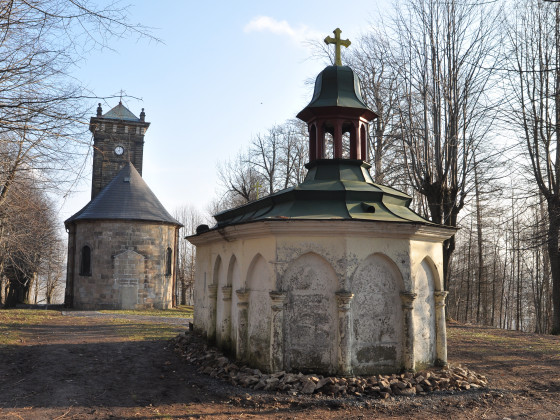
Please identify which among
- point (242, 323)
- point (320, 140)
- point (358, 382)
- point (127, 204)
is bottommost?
point (358, 382)

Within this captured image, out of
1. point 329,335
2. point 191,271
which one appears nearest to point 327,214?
point 329,335

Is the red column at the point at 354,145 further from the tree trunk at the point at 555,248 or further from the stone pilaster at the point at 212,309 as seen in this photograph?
the tree trunk at the point at 555,248

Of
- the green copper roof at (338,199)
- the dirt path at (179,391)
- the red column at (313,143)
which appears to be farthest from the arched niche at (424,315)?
the red column at (313,143)

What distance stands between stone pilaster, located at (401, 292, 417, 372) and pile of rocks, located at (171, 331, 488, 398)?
0.22 metres

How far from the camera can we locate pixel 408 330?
28.4ft

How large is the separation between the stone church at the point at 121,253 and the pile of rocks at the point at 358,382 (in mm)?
18010

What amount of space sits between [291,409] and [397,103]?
17213 mm

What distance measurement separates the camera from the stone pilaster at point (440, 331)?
938 cm

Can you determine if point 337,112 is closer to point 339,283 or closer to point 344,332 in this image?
point 339,283

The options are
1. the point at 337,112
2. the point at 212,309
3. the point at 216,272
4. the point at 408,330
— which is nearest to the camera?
the point at 408,330

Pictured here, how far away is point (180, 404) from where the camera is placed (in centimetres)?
736

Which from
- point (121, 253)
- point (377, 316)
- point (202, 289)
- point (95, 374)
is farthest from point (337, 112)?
point (121, 253)

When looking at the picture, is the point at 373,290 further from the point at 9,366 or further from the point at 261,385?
the point at 9,366

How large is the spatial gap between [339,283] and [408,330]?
1600 mm
